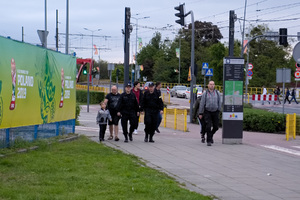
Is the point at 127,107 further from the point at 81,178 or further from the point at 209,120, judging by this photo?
the point at 81,178

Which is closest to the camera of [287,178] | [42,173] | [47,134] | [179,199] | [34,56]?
[179,199]

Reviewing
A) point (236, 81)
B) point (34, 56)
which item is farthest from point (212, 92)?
point (34, 56)

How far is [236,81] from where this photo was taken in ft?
49.6

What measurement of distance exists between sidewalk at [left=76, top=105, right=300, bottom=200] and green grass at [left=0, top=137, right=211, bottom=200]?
0.54 metres

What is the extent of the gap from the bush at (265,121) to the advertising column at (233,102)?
6.70 meters

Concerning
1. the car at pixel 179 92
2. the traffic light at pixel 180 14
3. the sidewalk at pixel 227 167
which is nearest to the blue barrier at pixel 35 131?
the sidewalk at pixel 227 167

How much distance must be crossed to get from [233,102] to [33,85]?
6324mm

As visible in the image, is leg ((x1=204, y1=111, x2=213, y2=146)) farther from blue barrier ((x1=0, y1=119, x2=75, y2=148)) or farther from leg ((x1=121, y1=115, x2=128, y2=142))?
blue barrier ((x1=0, y1=119, x2=75, y2=148))

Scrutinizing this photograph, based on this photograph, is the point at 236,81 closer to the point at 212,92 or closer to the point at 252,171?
the point at 212,92

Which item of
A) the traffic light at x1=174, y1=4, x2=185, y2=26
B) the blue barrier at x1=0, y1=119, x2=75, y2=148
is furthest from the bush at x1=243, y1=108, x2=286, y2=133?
the blue barrier at x1=0, y1=119, x2=75, y2=148

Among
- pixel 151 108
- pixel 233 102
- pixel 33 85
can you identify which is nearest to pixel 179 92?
pixel 233 102

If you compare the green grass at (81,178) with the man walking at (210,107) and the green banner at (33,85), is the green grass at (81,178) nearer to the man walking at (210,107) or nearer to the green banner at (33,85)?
the green banner at (33,85)

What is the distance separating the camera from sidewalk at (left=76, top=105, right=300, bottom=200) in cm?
791

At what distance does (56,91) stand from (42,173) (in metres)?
5.50
